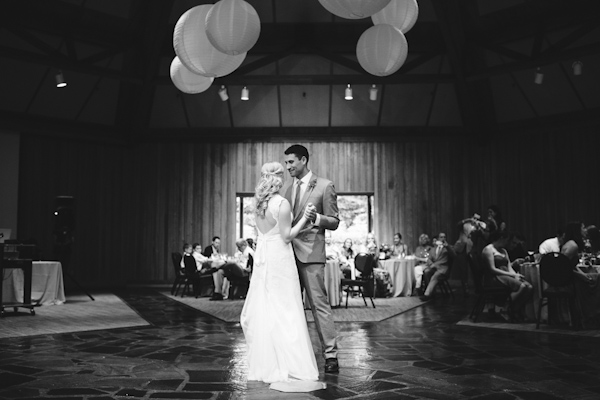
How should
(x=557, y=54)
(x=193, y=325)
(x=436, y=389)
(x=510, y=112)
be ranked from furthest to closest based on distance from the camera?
(x=510, y=112), (x=557, y=54), (x=193, y=325), (x=436, y=389)

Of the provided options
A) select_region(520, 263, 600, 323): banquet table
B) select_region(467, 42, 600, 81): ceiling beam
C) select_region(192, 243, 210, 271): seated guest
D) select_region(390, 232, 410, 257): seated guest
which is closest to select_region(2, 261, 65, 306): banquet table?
select_region(192, 243, 210, 271): seated guest

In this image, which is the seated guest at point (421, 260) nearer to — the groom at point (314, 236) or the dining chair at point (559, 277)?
the dining chair at point (559, 277)

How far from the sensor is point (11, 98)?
1246 centimetres

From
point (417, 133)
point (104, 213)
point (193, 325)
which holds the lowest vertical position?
point (193, 325)

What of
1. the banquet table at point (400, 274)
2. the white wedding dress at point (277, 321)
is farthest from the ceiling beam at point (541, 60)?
the white wedding dress at point (277, 321)

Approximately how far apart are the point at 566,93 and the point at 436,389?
427 inches

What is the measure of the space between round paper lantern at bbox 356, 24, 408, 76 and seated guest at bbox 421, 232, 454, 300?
652 centimetres

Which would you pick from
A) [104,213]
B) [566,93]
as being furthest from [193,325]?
[566,93]

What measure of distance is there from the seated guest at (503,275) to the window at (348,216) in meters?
6.98

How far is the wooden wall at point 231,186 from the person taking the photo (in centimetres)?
1371

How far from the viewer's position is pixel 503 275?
7.46m

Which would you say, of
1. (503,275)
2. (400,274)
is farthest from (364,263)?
(503,275)

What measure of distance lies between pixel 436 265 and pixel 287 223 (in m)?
7.84

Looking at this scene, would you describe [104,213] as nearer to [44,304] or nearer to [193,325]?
[44,304]
